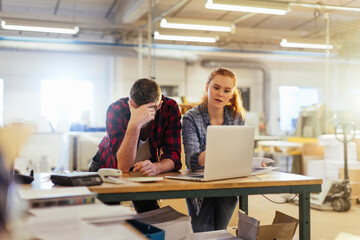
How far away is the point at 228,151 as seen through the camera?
1.89 m

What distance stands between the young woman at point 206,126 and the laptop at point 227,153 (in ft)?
1.08

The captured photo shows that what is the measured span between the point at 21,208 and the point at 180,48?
400 inches

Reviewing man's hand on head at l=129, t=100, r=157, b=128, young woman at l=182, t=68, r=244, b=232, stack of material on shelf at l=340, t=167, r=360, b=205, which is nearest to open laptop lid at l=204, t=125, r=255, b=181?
young woman at l=182, t=68, r=244, b=232

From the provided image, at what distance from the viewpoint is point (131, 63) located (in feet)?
36.4

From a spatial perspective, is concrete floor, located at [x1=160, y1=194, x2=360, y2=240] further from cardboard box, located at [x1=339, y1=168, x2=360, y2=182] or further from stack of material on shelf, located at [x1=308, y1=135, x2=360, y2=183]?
stack of material on shelf, located at [x1=308, y1=135, x2=360, y2=183]

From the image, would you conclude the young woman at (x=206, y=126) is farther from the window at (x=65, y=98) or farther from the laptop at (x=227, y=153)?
the window at (x=65, y=98)

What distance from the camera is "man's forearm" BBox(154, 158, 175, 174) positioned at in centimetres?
216

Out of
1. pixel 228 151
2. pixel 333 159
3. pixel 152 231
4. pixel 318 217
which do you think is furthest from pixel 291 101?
pixel 152 231

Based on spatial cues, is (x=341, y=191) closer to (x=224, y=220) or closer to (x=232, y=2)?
(x=232, y=2)

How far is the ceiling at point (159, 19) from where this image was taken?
9172 mm

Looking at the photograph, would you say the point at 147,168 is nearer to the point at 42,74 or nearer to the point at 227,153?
the point at 227,153

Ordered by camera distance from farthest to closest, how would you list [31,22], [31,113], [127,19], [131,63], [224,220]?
[131,63] < [31,113] < [127,19] < [31,22] < [224,220]

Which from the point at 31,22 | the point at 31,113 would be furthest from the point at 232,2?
the point at 31,113

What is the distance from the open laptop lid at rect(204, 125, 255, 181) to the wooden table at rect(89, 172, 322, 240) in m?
0.04
